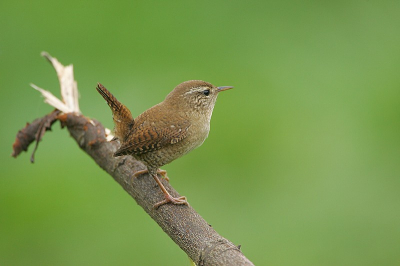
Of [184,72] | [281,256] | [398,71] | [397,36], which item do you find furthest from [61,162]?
[397,36]

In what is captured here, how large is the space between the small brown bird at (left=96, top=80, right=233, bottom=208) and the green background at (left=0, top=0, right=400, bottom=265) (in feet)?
4.91

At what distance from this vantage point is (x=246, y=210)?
206 inches

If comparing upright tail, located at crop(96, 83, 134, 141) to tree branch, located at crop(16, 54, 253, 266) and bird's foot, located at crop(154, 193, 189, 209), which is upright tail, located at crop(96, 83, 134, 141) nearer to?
tree branch, located at crop(16, 54, 253, 266)

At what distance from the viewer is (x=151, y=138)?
3518 mm

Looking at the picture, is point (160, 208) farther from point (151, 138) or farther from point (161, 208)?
point (151, 138)

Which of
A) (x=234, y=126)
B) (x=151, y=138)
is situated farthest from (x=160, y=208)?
(x=234, y=126)

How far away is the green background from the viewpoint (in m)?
5.05


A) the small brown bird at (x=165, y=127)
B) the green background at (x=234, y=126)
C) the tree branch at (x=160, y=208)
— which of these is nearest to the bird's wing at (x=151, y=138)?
the small brown bird at (x=165, y=127)

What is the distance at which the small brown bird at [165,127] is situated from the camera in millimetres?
3482

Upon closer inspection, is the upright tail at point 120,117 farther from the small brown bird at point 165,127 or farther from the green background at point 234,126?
the green background at point 234,126

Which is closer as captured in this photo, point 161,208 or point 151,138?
point 161,208

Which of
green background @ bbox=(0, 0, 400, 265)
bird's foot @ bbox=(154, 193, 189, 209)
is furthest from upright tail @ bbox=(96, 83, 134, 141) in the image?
green background @ bbox=(0, 0, 400, 265)

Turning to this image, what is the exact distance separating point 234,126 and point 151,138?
268cm

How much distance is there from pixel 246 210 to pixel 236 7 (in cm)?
347
